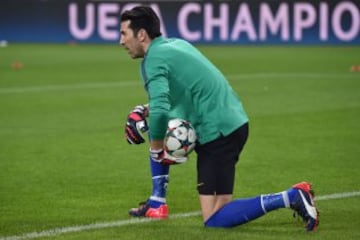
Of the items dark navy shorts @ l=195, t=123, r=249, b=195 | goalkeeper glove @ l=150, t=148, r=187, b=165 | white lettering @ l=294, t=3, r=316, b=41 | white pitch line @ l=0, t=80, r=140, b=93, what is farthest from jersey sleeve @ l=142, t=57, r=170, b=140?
white lettering @ l=294, t=3, r=316, b=41

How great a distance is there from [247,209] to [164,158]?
0.75 m

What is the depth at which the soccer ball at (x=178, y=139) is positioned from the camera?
27.1 feet

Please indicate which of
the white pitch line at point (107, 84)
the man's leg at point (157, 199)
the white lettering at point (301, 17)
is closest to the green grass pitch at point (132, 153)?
the white pitch line at point (107, 84)

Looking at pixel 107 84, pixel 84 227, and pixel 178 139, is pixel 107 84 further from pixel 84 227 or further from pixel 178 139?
pixel 178 139

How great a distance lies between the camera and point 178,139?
8.24 m

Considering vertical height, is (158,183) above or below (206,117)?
below

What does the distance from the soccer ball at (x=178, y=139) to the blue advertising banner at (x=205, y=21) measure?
24800mm

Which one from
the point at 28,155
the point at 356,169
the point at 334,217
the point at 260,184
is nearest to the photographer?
the point at 334,217

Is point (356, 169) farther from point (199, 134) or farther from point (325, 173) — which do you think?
point (199, 134)

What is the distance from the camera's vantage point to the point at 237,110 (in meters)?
8.63

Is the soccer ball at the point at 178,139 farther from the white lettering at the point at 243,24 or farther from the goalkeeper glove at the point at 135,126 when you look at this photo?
the white lettering at the point at 243,24

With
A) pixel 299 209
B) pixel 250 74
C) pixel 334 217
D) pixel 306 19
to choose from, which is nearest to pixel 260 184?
pixel 334 217

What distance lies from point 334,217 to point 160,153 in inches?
66.4

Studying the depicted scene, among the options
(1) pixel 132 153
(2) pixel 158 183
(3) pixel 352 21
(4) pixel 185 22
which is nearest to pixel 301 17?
(3) pixel 352 21
